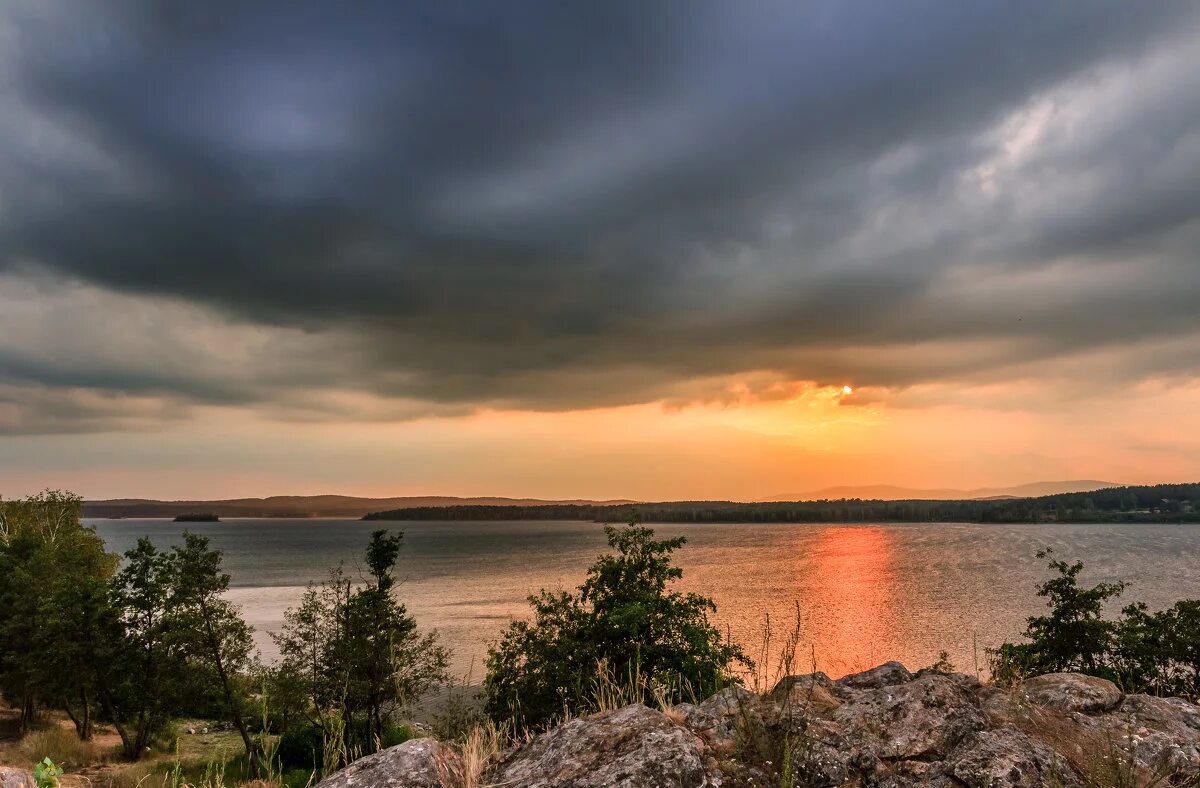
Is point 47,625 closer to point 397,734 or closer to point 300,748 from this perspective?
point 300,748

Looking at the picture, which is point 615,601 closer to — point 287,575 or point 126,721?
point 126,721

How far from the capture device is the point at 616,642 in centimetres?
2680

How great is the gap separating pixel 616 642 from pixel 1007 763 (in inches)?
857

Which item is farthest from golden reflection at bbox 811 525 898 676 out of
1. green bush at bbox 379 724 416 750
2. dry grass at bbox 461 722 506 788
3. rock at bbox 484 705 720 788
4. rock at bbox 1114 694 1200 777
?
dry grass at bbox 461 722 506 788

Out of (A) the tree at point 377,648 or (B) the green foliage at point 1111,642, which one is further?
(A) the tree at point 377,648

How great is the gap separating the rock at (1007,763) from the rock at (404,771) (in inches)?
191

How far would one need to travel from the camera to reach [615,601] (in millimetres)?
28297

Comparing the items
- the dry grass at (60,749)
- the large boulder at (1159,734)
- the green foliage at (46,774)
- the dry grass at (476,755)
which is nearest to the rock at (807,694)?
the large boulder at (1159,734)

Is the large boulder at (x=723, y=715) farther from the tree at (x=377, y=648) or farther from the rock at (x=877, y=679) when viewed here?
the tree at (x=377, y=648)

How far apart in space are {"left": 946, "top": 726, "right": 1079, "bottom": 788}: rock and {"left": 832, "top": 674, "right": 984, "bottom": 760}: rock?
0.82ft

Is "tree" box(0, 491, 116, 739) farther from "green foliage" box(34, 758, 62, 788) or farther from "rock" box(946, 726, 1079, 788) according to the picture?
"rock" box(946, 726, 1079, 788)

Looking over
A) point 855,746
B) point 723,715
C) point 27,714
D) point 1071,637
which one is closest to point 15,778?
point 723,715

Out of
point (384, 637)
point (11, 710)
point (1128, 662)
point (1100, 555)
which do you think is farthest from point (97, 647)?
point (1100, 555)

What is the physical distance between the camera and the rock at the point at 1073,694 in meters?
7.73
